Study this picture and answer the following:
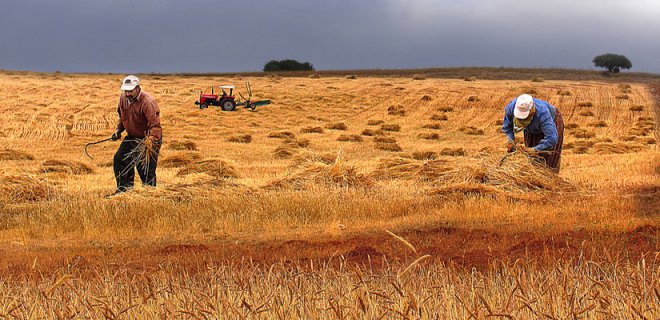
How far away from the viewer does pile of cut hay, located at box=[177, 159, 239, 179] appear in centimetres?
1597

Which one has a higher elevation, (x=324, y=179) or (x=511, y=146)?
(x=511, y=146)

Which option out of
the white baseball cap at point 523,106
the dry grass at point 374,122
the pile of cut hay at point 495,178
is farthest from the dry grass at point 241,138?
the white baseball cap at point 523,106

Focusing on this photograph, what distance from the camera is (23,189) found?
13.0 meters

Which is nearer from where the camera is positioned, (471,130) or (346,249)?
(346,249)

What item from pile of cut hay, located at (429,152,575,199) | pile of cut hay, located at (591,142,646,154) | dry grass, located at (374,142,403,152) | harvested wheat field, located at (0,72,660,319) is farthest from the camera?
dry grass, located at (374,142,403,152)

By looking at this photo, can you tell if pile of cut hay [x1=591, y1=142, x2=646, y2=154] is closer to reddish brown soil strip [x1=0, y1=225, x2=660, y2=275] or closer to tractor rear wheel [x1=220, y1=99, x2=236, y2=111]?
reddish brown soil strip [x1=0, y1=225, x2=660, y2=275]

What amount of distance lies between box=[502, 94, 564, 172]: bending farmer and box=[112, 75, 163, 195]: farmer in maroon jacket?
5.07 meters

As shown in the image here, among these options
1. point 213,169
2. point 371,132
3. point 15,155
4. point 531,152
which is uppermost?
point 531,152

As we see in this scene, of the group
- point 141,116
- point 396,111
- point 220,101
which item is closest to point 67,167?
point 141,116

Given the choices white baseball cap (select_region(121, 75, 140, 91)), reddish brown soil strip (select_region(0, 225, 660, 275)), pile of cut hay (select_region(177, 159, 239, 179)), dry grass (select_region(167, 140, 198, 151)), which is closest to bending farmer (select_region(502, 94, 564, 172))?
reddish brown soil strip (select_region(0, 225, 660, 275))

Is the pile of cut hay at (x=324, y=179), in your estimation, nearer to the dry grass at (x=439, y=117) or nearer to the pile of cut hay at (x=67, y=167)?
the pile of cut hay at (x=67, y=167)

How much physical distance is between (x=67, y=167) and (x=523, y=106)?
9.87 m

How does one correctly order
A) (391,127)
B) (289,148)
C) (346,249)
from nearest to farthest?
(346,249) → (289,148) → (391,127)

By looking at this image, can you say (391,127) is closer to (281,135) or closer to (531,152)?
(281,135)
